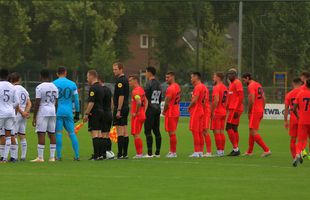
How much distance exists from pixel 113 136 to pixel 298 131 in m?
7.69

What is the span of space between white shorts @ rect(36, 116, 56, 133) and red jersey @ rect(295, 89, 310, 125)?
210 inches

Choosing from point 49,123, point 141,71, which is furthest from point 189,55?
point 49,123

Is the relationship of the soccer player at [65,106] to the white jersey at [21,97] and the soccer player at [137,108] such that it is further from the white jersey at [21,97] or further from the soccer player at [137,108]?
the soccer player at [137,108]

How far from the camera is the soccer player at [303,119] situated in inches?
783

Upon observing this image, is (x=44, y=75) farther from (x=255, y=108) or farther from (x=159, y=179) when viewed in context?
(x=255, y=108)

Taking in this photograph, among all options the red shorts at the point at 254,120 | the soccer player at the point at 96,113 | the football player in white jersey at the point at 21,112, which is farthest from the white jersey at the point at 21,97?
the red shorts at the point at 254,120

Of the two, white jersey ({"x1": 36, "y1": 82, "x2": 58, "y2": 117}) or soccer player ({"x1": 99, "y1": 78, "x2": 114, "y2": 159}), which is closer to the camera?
white jersey ({"x1": 36, "y1": 82, "x2": 58, "y2": 117})

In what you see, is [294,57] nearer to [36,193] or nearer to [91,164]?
[91,164]

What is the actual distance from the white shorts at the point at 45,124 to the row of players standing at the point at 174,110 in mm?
796

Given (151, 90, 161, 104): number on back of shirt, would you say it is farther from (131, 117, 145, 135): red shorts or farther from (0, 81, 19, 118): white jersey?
(0, 81, 19, 118): white jersey

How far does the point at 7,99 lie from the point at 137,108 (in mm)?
3094

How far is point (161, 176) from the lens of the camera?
1766cm

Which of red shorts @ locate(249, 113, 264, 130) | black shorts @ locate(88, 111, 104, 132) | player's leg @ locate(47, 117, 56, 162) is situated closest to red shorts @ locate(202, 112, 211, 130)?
red shorts @ locate(249, 113, 264, 130)

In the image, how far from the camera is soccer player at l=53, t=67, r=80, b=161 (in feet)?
69.8
